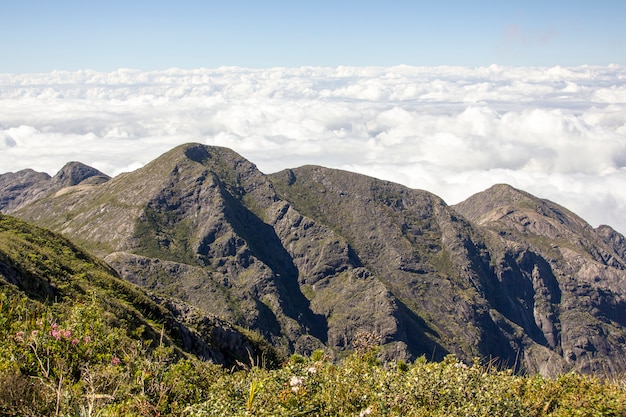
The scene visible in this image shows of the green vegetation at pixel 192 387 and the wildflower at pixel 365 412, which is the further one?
the wildflower at pixel 365 412

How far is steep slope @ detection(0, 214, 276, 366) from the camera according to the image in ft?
126

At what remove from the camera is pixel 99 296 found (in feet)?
134

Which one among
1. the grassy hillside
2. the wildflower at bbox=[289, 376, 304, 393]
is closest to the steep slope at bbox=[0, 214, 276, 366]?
the grassy hillside

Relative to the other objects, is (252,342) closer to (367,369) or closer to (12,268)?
(12,268)

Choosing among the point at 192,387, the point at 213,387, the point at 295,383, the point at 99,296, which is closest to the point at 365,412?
the point at 295,383

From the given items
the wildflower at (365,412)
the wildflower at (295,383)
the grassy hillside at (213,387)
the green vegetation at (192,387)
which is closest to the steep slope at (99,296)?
the grassy hillside at (213,387)

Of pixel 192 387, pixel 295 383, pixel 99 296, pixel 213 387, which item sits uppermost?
pixel 295 383

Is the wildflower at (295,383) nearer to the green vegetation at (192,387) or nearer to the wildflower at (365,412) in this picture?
the green vegetation at (192,387)

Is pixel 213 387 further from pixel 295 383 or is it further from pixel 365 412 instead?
pixel 365 412

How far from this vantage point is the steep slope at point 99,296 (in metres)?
38.4

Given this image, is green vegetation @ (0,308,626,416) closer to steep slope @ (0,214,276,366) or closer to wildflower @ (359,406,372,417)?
wildflower @ (359,406,372,417)

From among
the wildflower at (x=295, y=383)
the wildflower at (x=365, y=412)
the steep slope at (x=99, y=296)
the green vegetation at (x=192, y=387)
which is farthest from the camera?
the steep slope at (x=99, y=296)

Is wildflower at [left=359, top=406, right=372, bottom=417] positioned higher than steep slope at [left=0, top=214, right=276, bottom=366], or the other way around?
wildflower at [left=359, top=406, right=372, bottom=417]

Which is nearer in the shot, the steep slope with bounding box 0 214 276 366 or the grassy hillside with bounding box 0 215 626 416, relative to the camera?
the grassy hillside with bounding box 0 215 626 416
